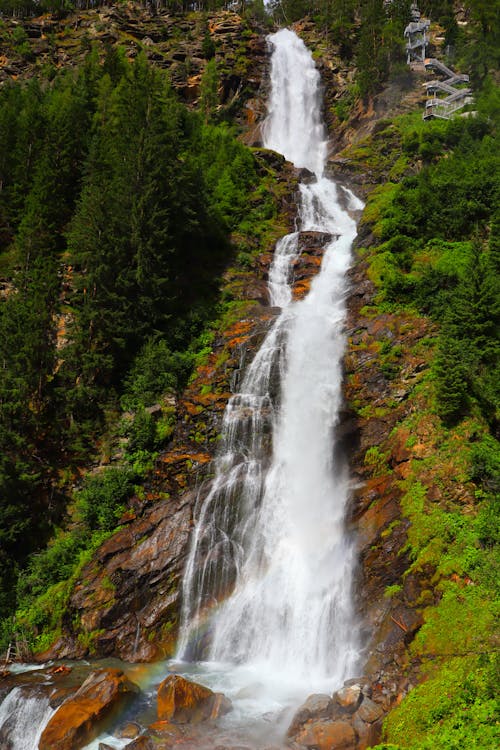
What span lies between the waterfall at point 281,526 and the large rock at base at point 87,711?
127 inches

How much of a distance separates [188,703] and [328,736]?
3509 mm

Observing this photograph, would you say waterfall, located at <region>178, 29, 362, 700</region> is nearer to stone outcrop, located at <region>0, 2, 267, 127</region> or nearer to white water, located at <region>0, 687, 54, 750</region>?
white water, located at <region>0, 687, 54, 750</region>

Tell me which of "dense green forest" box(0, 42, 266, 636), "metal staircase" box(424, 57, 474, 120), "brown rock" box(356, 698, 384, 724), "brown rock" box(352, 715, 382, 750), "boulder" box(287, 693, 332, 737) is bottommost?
"boulder" box(287, 693, 332, 737)

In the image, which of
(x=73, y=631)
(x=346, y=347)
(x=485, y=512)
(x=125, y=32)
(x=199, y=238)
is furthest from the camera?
(x=125, y=32)

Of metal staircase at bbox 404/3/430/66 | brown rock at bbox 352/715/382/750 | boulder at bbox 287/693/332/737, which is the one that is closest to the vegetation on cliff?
brown rock at bbox 352/715/382/750

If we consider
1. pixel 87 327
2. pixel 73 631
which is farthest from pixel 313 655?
pixel 87 327

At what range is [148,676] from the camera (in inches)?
525

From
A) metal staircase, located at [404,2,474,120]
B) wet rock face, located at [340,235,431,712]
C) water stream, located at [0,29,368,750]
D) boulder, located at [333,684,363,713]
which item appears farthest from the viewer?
metal staircase, located at [404,2,474,120]

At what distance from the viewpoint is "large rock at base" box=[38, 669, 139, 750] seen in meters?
10.3

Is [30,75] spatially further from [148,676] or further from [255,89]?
[148,676]

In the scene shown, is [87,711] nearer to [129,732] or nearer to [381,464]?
[129,732]

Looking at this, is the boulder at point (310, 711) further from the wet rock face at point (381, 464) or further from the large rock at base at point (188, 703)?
the large rock at base at point (188, 703)

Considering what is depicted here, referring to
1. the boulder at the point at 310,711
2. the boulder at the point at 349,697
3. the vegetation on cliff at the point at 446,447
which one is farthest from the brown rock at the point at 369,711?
the boulder at the point at 310,711

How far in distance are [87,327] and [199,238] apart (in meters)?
11.3
